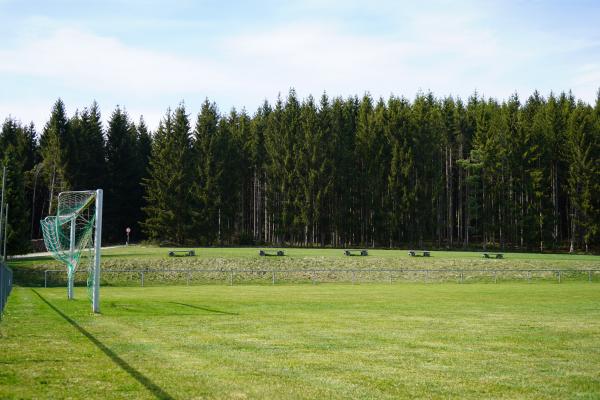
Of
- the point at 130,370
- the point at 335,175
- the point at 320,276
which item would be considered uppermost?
the point at 335,175

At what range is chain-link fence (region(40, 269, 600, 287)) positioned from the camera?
44656 millimetres

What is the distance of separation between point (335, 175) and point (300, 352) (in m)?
67.9

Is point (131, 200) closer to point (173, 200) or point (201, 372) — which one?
point (173, 200)

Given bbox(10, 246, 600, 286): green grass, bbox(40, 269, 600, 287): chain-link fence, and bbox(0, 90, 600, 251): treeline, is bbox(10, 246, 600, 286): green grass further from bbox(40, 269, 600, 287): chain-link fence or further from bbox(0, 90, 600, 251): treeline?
bbox(0, 90, 600, 251): treeline

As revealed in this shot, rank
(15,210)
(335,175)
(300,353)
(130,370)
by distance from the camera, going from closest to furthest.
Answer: (130,370)
(300,353)
(15,210)
(335,175)

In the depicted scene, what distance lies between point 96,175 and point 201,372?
7791cm

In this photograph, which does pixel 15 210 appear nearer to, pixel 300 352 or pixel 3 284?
pixel 3 284

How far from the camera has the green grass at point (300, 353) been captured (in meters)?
9.28

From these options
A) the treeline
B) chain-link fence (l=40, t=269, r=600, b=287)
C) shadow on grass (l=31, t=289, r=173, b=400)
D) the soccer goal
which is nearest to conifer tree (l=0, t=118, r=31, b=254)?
chain-link fence (l=40, t=269, r=600, b=287)

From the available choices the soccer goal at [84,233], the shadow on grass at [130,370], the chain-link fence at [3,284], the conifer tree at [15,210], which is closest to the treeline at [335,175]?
the conifer tree at [15,210]

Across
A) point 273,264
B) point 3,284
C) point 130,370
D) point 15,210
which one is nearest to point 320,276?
point 273,264

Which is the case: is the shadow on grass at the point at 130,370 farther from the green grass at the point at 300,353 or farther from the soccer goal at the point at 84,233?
the soccer goal at the point at 84,233

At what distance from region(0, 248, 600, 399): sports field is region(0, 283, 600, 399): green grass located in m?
0.03

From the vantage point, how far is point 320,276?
1839 inches
